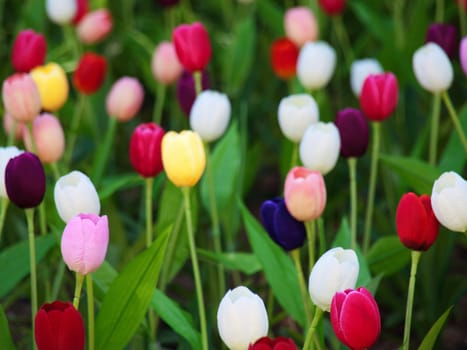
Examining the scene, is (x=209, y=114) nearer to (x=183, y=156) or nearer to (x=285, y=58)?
(x=183, y=156)

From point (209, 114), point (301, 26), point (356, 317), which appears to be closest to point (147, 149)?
point (209, 114)

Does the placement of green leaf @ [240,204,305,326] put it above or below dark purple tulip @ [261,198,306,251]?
below

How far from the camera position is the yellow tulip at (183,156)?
1107mm

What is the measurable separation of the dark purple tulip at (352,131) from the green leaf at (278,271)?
150 millimetres

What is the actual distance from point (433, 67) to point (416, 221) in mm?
358

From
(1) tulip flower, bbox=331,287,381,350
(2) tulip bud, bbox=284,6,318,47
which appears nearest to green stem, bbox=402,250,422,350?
(1) tulip flower, bbox=331,287,381,350

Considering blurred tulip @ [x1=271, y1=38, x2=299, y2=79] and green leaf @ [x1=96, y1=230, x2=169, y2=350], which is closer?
green leaf @ [x1=96, y1=230, x2=169, y2=350]

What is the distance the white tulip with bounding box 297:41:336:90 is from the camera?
1445 millimetres

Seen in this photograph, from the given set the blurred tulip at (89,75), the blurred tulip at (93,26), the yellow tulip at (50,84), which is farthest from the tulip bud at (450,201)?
the blurred tulip at (93,26)

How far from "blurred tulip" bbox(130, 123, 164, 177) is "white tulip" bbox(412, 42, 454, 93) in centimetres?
36

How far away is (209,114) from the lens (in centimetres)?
128

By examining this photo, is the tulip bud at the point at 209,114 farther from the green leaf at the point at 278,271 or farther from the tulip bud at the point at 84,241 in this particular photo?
the tulip bud at the point at 84,241

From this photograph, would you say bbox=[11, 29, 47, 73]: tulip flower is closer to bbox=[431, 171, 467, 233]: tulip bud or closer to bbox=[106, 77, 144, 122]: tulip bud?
bbox=[106, 77, 144, 122]: tulip bud

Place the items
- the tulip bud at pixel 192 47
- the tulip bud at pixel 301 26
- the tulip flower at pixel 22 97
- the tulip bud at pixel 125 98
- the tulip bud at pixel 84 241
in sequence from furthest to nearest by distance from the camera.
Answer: the tulip bud at pixel 301 26 → the tulip bud at pixel 125 98 → the tulip bud at pixel 192 47 → the tulip flower at pixel 22 97 → the tulip bud at pixel 84 241
